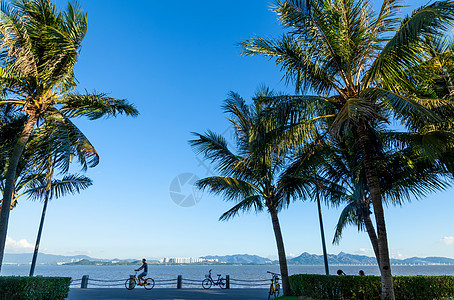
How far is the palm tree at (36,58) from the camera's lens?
9719mm

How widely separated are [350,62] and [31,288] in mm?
12225

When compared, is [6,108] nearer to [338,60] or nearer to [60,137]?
[60,137]

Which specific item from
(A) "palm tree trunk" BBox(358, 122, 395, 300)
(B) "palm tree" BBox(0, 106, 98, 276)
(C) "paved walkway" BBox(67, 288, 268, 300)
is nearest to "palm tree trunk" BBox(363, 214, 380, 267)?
(A) "palm tree trunk" BBox(358, 122, 395, 300)

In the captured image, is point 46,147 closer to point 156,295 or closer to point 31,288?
point 31,288

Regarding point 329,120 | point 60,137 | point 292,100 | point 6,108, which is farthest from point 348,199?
point 6,108

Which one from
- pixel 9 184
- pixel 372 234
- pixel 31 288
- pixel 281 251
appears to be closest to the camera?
pixel 9 184

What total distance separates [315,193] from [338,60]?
279 inches

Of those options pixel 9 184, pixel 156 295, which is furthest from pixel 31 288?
pixel 156 295

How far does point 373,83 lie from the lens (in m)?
10.0

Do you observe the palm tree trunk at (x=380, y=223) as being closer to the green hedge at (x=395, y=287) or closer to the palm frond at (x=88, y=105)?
the green hedge at (x=395, y=287)

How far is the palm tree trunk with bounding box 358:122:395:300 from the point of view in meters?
7.64

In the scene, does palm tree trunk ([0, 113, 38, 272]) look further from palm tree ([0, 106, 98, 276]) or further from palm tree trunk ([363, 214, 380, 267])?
palm tree trunk ([363, 214, 380, 267])

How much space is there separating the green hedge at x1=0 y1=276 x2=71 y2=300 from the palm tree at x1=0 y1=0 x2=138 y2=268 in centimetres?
194

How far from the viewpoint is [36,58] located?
1032 centimetres
